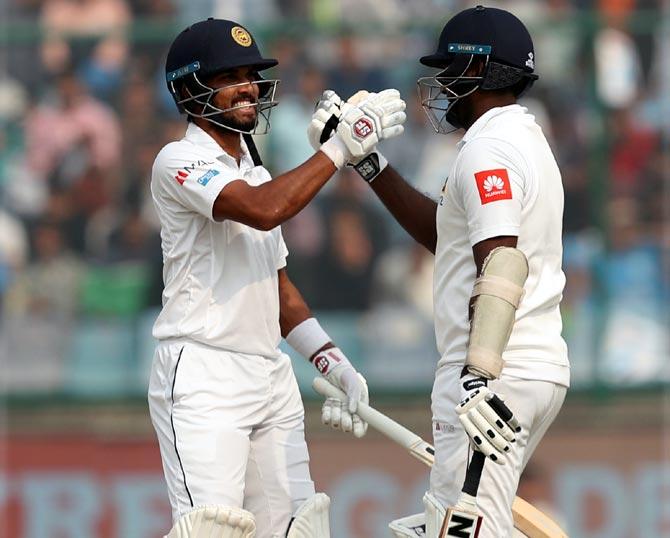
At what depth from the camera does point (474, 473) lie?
4391mm

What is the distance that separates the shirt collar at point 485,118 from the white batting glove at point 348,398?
1015 millimetres

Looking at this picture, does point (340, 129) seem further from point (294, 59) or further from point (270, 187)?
point (294, 59)

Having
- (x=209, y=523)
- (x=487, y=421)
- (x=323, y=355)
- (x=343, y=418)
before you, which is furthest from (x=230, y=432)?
(x=487, y=421)

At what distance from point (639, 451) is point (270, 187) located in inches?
174

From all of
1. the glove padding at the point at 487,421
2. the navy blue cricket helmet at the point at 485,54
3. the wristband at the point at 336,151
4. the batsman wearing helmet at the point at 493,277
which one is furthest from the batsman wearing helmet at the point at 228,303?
the glove padding at the point at 487,421

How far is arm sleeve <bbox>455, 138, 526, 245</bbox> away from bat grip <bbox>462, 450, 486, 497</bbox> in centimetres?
65

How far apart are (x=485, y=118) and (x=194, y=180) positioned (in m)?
0.96

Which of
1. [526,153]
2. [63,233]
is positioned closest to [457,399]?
[526,153]

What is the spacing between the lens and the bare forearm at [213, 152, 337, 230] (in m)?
4.79

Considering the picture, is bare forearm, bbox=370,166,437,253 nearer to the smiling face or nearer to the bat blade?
the smiling face

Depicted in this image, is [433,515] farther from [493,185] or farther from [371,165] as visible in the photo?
[371,165]

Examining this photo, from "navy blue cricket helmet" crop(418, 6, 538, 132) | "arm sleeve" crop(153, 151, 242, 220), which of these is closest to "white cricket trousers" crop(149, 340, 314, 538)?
"arm sleeve" crop(153, 151, 242, 220)

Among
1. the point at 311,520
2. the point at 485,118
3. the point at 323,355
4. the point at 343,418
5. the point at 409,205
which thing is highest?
the point at 485,118

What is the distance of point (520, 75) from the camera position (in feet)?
15.8
